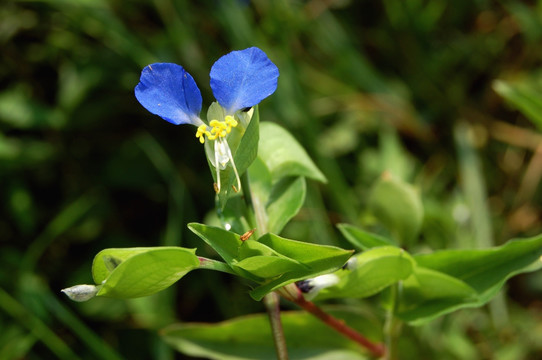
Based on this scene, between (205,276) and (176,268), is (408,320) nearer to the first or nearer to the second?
(176,268)

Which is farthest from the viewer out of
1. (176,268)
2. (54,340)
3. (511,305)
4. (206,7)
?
(206,7)

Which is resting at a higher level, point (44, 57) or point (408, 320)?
point (44, 57)

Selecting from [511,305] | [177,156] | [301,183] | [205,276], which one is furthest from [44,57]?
[511,305]

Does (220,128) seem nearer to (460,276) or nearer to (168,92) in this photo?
(168,92)

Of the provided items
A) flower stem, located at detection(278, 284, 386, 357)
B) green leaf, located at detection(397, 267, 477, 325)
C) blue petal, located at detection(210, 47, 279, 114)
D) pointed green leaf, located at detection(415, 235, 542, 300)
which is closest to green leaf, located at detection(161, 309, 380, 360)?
flower stem, located at detection(278, 284, 386, 357)

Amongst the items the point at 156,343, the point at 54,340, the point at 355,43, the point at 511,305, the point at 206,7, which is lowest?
→ the point at 511,305
